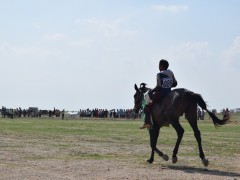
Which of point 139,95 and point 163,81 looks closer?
point 163,81

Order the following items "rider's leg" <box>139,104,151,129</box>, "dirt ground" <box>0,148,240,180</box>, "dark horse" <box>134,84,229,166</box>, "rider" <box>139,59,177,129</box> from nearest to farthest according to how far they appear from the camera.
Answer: "dirt ground" <box>0,148,240,180</box>, "dark horse" <box>134,84,229,166</box>, "rider" <box>139,59,177,129</box>, "rider's leg" <box>139,104,151,129</box>

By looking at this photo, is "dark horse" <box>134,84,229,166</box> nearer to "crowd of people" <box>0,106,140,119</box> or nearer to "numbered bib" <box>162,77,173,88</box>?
"numbered bib" <box>162,77,173,88</box>

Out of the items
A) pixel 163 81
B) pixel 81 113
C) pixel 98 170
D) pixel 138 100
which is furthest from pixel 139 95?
pixel 81 113

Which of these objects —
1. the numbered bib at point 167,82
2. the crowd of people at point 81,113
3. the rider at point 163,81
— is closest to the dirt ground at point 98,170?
the rider at point 163,81

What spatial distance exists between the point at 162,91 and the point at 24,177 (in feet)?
18.1

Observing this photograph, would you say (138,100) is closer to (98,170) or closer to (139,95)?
(139,95)

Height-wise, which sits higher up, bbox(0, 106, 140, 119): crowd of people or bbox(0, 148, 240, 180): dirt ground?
bbox(0, 106, 140, 119): crowd of people

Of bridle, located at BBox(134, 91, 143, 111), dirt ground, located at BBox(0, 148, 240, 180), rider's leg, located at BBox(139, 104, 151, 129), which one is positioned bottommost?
dirt ground, located at BBox(0, 148, 240, 180)

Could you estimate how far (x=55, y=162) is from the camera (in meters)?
15.3

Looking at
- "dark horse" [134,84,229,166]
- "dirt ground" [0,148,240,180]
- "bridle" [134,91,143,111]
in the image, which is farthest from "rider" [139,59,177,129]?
"dirt ground" [0,148,240,180]

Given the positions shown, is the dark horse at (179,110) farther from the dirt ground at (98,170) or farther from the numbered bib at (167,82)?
the dirt ground at (98,170)

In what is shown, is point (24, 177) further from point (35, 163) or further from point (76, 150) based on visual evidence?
point (76, 150)

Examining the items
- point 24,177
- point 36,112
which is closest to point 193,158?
point 24,177

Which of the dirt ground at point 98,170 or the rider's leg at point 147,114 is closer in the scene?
the dirt ground at point 98,170
